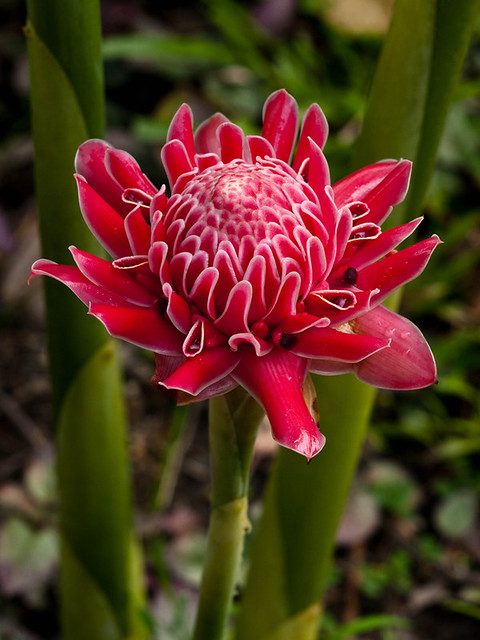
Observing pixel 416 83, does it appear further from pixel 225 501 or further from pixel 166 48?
pixel 166 48

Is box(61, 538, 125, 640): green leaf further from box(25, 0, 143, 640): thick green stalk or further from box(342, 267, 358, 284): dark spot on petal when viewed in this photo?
box(342, 267, 358, 284): dark spot on petal

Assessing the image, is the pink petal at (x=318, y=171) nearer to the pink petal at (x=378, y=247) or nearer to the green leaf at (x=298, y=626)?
the pink petal at (x=378, y=247)

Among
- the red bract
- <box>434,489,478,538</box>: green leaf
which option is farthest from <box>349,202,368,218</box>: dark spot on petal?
<box>434,489,478,538</box>: green leaf

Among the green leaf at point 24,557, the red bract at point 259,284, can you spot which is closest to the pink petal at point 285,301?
the red bract at point 259,284

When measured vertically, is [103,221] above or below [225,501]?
above

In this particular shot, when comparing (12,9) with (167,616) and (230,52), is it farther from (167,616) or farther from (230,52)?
(167,616)

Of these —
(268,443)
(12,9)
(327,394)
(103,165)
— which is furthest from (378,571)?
(12,9)

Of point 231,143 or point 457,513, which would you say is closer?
point 231,143

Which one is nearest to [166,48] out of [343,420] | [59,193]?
[59,193]
